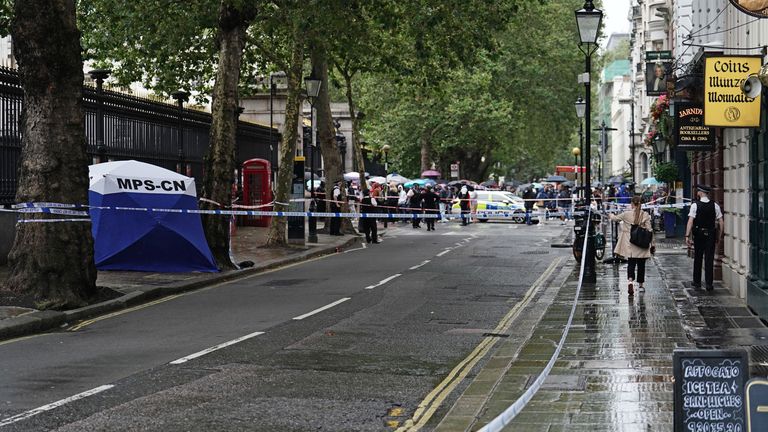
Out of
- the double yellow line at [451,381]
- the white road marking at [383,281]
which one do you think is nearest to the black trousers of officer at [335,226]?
the white road marking at [383,281]

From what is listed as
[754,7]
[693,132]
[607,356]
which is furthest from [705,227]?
[607,356]

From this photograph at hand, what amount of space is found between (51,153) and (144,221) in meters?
4.92

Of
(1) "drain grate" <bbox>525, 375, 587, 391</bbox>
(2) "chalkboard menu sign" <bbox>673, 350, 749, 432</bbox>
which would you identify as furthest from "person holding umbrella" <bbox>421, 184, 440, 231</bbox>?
(2) "chalkboard menu sign" <bbox>673, 350, 749, 432</bbox>

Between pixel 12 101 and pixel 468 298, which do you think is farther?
pixel 12 101

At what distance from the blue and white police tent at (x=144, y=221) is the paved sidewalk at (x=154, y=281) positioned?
33cm

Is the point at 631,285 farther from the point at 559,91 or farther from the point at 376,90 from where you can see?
the point at 559,91

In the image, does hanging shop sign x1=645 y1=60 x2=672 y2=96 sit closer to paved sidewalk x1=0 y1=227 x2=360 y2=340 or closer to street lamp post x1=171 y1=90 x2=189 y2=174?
paved sidewalk x1=0 y1=227 x2=360 y2=340

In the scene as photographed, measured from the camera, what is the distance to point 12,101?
21438mm

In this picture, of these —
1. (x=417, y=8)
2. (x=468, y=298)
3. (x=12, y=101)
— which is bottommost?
(x=468, y=298)

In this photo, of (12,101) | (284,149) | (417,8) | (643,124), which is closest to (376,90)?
(643,124)

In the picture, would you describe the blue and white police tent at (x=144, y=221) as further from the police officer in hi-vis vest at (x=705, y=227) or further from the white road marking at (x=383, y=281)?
the police officer in hi-vis vest at (x=705, y=227)

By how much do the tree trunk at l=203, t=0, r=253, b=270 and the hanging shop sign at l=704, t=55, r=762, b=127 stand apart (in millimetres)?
11047

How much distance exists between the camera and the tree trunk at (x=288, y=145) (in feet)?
Answer: 102

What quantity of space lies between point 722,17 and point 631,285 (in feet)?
17.9
